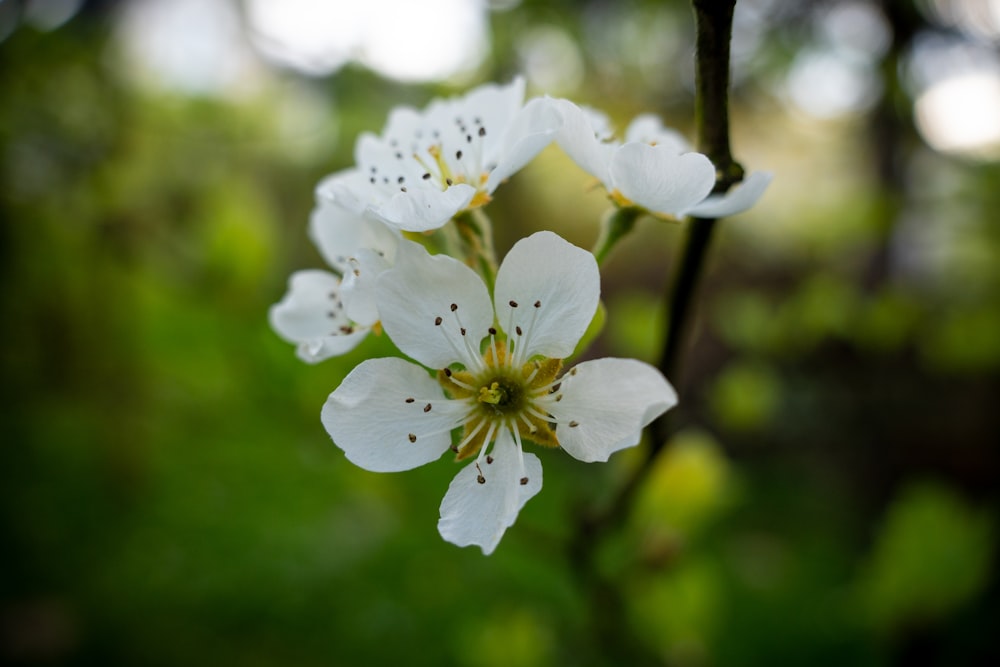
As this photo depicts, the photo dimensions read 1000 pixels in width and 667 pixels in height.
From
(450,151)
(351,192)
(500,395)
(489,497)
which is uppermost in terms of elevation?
(450,151)

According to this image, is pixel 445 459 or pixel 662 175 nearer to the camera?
pixel 662 175

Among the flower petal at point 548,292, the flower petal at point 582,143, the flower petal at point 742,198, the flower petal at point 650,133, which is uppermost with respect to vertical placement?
the flower petal at point 650,133

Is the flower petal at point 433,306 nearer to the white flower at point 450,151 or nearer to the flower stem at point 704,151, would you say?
the white flower at point 450,151

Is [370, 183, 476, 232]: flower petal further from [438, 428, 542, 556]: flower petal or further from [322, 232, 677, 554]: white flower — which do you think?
[438, 428, 542, 556]: flower petal

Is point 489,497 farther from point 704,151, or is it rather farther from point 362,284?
point 704,151

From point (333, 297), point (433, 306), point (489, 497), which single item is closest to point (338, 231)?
point (333, 297)

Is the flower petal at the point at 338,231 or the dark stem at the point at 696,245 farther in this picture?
the flower petal at the point at 338,231

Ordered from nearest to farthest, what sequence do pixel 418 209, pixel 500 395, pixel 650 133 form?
1. pixel 418 209
2. pixel 500 395
3. pixel 650 133

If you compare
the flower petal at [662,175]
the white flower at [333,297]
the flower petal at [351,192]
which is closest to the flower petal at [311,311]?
the white flower at [333,297]
